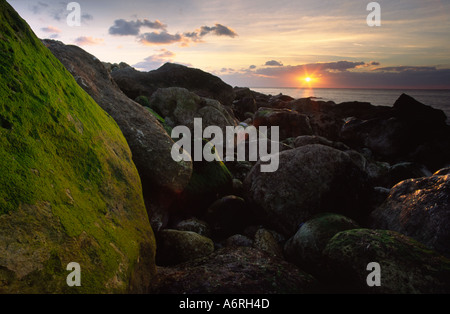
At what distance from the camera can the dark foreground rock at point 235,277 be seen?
3588mm

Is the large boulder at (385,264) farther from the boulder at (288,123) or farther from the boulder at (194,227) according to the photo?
the boulder at (288,123)

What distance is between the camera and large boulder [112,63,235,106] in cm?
1881

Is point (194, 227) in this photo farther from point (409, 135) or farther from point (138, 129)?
point (409, 135)

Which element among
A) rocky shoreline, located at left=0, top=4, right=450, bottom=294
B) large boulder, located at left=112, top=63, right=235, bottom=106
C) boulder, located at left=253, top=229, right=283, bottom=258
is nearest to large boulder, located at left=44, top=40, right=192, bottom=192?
rocky shoreline, located at left=0, top=4, right=450, bottom=294

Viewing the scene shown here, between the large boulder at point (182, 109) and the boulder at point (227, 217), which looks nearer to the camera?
the boulder at point (227, 217)

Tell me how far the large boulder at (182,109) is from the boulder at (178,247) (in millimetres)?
9840

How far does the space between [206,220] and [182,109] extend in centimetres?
963

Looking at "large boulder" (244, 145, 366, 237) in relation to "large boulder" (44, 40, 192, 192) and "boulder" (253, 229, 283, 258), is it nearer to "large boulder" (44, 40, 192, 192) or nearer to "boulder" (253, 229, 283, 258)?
"boulder" (253, 229, 283, 258)

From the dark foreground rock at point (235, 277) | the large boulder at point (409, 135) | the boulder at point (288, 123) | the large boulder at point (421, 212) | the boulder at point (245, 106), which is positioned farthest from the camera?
the boulder at point (245, 106)

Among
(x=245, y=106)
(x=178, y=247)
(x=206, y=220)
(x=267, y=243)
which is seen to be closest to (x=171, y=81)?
(x=245, y=106)

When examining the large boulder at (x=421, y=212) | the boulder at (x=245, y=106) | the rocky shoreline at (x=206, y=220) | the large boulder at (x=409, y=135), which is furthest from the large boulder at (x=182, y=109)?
the boulder at (x=245, y=106)

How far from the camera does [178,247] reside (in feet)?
16.9
